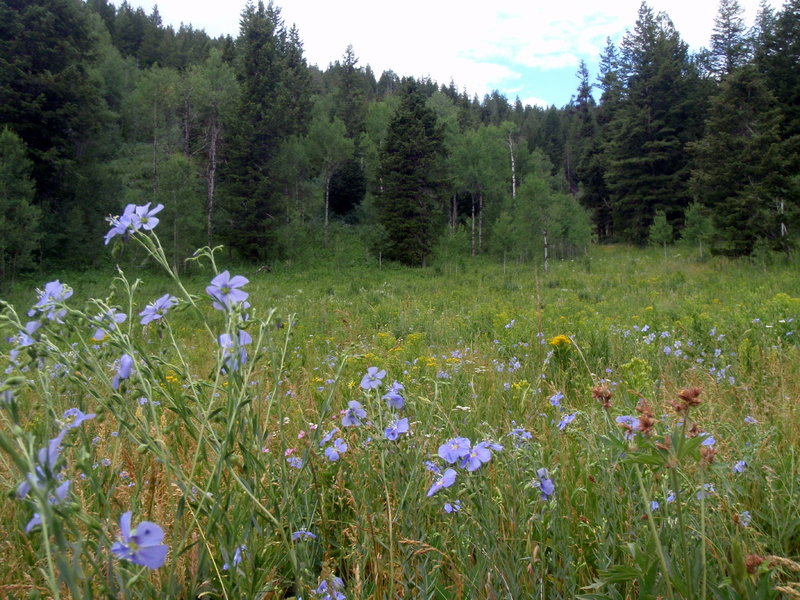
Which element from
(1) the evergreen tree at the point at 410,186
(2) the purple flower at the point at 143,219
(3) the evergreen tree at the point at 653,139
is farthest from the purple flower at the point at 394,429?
(3) the evergreen tree at the point at 653,139

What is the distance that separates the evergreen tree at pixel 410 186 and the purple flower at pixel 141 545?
2061cm

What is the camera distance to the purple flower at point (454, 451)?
1099 mm

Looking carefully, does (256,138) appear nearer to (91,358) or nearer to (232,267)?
(232,267)

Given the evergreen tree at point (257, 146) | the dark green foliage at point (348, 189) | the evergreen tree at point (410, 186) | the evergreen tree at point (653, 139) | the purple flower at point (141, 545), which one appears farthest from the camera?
the dark green foliage at point (348, 189)

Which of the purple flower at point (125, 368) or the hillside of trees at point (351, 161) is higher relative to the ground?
the hillside of trees at point (351, 161)

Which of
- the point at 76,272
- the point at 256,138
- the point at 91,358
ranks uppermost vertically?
the point at 256,138

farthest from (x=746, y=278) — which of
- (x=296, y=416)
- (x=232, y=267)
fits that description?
(x=232, y=267)

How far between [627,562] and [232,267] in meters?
20.9

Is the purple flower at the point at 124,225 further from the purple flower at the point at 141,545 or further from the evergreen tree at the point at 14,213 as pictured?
the evergreen tree at the point at 14,213

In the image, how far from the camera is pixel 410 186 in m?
21.3

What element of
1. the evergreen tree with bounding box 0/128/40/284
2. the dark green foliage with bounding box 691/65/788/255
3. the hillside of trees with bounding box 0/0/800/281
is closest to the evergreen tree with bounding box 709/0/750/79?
the hillside of trees with bounding box 0/0/800/281

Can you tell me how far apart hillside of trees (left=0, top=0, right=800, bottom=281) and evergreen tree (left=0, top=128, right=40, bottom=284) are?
6 centimetres

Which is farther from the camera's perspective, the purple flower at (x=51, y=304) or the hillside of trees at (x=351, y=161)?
the hillside of trees at (x=351, y=161)

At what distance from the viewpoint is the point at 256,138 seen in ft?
69.4
